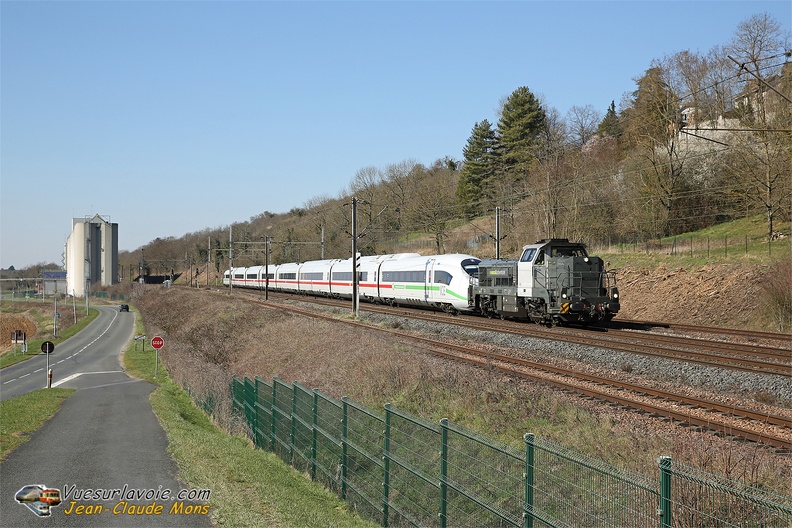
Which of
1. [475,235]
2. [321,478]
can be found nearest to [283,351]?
[321,478]

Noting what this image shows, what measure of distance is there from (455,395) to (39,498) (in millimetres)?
8371

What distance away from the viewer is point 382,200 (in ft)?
329

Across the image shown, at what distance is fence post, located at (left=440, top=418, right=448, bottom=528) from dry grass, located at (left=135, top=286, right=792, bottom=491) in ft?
8.86

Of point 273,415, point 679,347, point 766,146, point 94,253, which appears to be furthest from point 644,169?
point 94,253

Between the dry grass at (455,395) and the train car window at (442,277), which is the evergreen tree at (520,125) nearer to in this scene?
the train car window at (442,277)

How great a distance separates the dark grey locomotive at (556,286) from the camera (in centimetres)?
2797

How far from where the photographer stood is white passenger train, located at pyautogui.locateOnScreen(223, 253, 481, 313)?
37719 mm

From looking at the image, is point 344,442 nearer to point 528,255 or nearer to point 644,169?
point 528,255

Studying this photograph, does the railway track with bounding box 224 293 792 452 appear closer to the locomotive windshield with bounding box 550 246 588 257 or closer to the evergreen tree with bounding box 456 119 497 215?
the locomotive windshield with bounding box 550 246 588 257

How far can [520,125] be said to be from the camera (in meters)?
83.6

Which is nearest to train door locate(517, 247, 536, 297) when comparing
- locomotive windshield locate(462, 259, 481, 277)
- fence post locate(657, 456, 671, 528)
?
locomotive windshield locate(462, 259, 481, 277)

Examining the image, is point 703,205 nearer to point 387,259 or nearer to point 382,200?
point 387,259

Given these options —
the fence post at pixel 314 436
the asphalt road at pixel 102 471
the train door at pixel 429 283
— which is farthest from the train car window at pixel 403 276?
the fence post at pixel 314 436

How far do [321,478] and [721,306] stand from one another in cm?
2743
